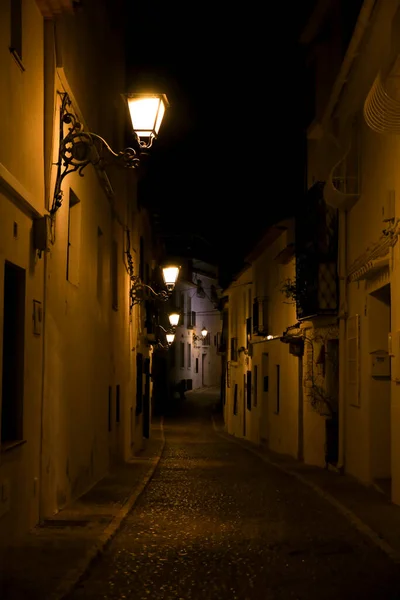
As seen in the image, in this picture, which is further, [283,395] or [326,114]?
[283,395]

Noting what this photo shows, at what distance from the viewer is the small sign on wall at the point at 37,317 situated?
873 cm

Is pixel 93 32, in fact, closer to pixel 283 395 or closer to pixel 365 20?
pixel 365 20

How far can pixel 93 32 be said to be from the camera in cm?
1366

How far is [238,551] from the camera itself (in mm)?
8156

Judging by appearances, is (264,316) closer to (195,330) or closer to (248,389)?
(248,389)

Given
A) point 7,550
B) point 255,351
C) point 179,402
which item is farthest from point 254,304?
point 179,402

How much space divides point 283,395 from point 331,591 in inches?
626

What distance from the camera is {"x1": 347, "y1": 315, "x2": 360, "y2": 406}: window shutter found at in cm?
1395

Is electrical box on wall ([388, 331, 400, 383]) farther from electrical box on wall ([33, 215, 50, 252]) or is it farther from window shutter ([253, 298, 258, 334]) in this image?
window shutter ([253, 298, 258, 334])

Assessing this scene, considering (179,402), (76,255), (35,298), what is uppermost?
(76,255)

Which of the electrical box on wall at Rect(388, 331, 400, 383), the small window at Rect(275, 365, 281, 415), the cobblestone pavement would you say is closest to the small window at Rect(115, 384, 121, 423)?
the cobblestone pavement

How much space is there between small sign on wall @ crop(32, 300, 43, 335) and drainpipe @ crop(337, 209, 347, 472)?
7.40 meters

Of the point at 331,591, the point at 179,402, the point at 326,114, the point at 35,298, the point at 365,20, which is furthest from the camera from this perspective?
the point at 179,402

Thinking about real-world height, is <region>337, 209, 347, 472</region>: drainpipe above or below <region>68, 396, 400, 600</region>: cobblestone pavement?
above
